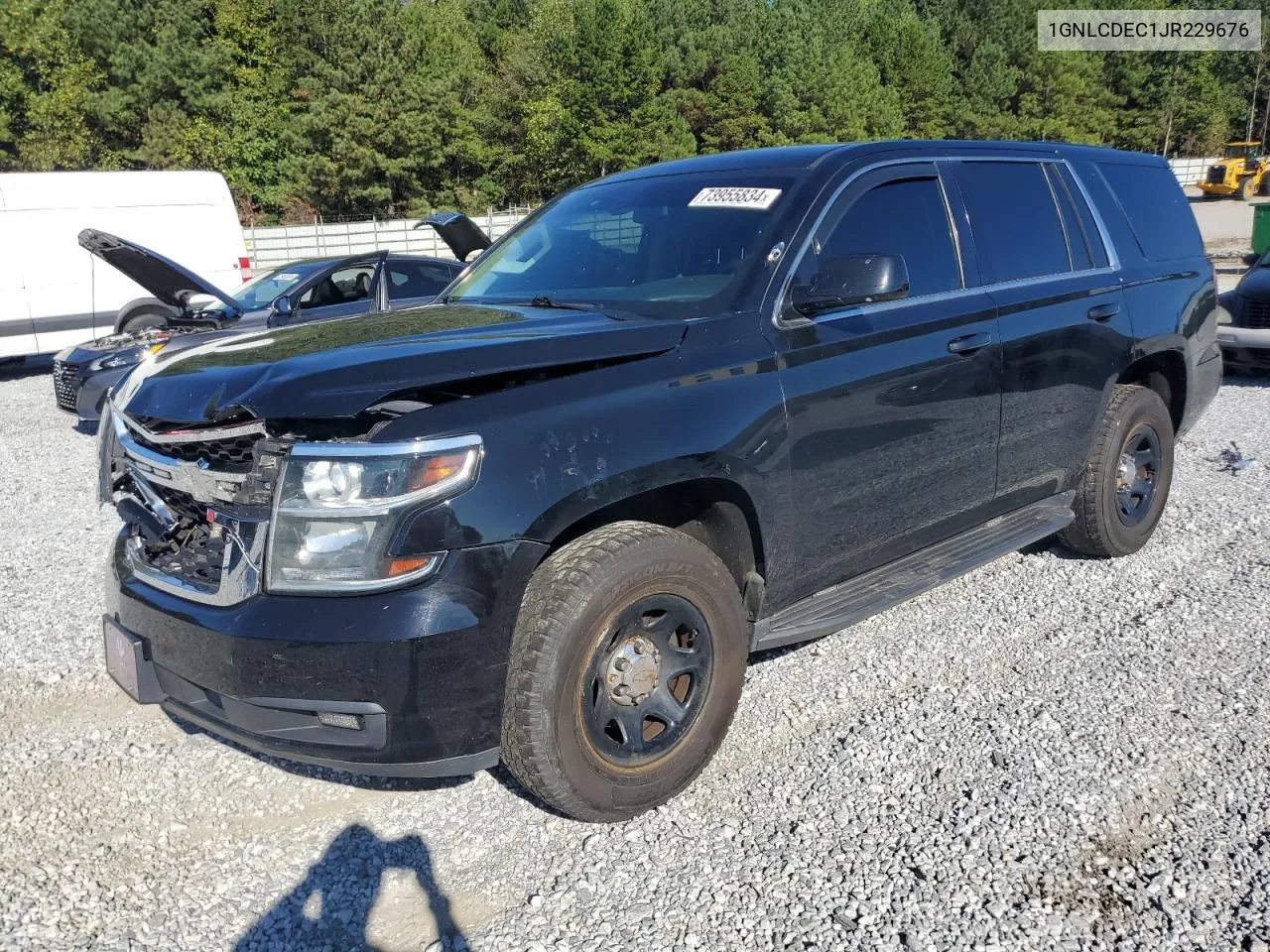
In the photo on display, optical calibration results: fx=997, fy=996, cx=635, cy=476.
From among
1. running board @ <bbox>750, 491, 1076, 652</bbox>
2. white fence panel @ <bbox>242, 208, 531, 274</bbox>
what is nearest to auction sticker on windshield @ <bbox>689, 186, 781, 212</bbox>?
running board @ <bbox>750, 491, 1076, 652</bbox>

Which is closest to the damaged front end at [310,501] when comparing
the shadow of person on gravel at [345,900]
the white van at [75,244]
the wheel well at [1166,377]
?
the shadow of person on gravel at [345,900]

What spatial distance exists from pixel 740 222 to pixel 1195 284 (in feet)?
10.3

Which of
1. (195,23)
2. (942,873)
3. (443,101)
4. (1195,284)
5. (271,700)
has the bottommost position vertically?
(942,873)

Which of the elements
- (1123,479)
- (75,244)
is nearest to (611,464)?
(1123,479)

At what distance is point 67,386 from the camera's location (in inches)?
366

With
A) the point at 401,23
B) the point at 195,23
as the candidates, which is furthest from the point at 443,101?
the point at 195,23

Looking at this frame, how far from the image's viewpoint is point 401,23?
51594 millimetres

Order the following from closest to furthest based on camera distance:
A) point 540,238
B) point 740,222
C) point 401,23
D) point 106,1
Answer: point 740,222, point 540,238, point 106,1, point 401,23

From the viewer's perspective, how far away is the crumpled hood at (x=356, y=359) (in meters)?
2.49

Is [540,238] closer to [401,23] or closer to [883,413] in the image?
[883,413]

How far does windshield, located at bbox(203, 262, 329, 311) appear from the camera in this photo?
9836 mm

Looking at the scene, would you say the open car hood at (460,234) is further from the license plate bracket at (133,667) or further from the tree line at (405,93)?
the tree line at (405,93)

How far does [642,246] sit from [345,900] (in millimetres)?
2373

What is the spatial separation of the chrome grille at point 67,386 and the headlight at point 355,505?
25.7ft
